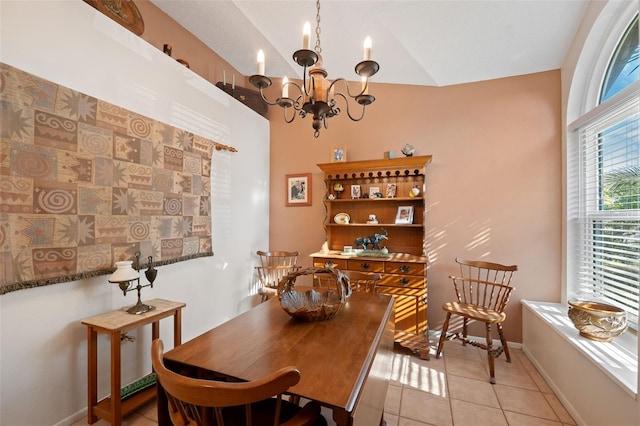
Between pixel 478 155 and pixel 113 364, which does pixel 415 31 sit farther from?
pixel 113 364

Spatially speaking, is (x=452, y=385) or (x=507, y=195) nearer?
(x=452, y=385)

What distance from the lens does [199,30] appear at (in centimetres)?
302

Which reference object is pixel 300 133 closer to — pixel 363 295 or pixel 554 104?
pixel 363 295

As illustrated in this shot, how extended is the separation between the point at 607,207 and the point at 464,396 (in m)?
1.82

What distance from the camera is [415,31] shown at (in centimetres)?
234

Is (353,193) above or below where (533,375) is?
above

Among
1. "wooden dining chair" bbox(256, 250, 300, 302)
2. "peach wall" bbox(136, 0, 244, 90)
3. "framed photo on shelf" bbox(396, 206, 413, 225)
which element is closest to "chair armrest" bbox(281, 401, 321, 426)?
"wooden dining chair" bbox(256, 250, 300, 302)

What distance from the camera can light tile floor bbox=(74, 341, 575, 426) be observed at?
1785mm

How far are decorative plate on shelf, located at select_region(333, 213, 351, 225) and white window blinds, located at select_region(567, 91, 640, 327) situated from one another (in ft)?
6.99

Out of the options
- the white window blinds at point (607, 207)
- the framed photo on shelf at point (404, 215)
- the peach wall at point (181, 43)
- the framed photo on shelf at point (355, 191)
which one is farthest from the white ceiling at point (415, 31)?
the framed photo on shelf at point (404, 215)

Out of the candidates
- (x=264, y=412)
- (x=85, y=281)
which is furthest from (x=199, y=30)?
(x=264, y=412)

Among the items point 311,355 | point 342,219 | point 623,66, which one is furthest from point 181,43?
point 623,66

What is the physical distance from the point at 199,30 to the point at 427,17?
2435mm

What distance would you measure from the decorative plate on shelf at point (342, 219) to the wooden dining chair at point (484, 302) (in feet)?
4.20
